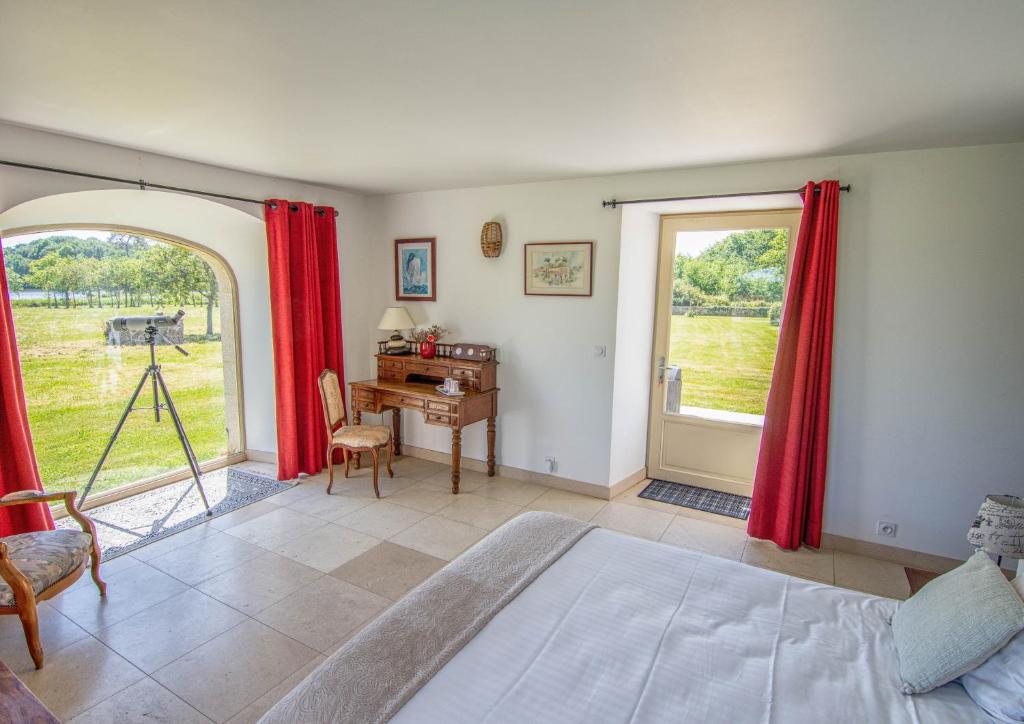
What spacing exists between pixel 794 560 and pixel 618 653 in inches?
92.3

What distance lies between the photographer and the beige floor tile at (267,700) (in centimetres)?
204

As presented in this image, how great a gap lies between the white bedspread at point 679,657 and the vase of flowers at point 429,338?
295 cm

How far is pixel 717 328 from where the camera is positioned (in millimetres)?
4246

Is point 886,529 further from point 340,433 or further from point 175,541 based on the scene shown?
point 175,541

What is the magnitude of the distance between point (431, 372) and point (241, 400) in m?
1.87

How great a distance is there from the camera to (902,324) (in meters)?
3.15

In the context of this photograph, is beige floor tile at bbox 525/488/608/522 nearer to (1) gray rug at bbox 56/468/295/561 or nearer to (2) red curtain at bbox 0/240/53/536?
(1) gray rug at bbox 56/468/295/561

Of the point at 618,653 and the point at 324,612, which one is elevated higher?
the point at 618,653

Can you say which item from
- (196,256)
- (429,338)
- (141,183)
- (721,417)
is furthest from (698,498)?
(196,256)

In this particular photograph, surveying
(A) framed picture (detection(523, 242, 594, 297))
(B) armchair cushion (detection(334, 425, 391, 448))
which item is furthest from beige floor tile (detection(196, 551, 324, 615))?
(A) framed picture (detection(523, 242, 594, 297))

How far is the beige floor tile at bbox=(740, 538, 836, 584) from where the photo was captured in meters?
3.17

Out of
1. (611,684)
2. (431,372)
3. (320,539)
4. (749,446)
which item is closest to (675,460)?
(749,446)

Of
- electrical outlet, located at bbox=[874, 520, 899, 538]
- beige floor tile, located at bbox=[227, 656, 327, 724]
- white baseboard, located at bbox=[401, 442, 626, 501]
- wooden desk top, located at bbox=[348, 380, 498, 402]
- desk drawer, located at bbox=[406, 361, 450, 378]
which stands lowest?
beige floor tile, located at bbox=[227, 656, 327, 724]

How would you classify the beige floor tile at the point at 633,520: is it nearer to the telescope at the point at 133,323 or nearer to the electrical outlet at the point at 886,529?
the electrical outlet at the point at 886,529
